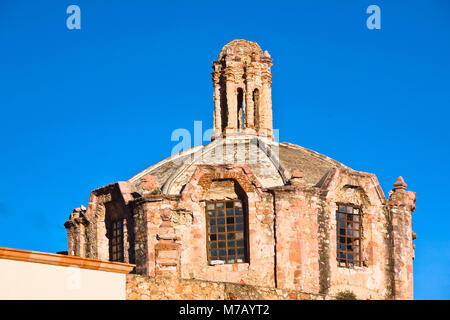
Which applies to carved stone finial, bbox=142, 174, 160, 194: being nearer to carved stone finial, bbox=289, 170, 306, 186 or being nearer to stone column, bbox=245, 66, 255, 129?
carved stone finial, bbox=289, 170, 306, 186

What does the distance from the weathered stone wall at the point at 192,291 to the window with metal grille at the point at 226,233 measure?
516cm

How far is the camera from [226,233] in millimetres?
37031

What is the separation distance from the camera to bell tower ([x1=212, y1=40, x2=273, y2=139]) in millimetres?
42875

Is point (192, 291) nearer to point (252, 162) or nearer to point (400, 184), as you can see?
point (252, 162)

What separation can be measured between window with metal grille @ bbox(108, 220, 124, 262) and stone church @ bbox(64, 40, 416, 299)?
0.03 meters

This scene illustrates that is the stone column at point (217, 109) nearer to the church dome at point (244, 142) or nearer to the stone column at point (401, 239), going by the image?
the church dome at point (244, 142)

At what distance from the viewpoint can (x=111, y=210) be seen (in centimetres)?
3969

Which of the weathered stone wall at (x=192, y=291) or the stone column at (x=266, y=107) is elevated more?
the stone column at (x=266, y=107)

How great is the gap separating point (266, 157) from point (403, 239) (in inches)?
208

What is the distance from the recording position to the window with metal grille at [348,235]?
38.0 m

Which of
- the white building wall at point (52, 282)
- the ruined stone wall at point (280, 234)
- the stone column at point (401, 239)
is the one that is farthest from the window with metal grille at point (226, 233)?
the white building wall at point (52, 282)

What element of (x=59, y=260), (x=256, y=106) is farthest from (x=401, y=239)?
(x=59, y=260)
